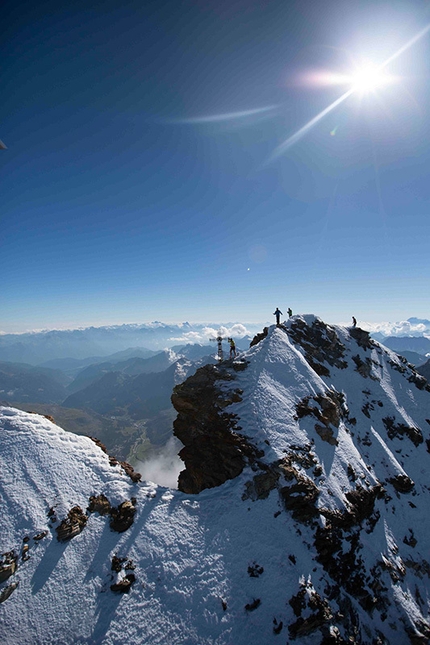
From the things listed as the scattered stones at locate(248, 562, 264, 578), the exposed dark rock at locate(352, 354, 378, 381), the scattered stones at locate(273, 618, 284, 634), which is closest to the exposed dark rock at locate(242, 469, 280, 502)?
the scattered stones at locate(248, 562, 264, 578)

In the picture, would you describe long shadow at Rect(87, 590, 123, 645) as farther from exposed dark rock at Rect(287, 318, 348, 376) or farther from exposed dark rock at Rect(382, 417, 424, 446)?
exposed dark rock at Rect(382, 417, 424, 446)

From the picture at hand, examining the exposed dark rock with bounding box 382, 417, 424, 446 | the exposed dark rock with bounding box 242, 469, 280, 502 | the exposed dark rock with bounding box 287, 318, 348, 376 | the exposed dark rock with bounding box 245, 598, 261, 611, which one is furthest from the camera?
the exposed dark rock with bounding box 287, 318, 348, 376

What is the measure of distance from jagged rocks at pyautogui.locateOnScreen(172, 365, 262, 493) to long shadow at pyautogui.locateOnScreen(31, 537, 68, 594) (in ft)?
40.3

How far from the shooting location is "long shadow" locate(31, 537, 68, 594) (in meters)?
14.9

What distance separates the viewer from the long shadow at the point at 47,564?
14.9m

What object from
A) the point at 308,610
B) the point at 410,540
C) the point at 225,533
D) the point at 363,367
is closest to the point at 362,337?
the point at 363,367

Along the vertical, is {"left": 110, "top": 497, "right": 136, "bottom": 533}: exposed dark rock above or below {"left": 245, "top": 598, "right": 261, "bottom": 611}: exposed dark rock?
above

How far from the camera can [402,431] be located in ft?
131

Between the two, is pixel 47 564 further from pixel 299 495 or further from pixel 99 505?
pixel 299 495

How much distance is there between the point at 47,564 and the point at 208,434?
15.5 m

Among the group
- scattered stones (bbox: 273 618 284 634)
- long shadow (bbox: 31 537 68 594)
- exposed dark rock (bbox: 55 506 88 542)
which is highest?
exposed dark rock (bbox: 55 506 88 542)

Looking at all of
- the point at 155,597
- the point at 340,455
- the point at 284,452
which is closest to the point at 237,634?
the point at 155,597

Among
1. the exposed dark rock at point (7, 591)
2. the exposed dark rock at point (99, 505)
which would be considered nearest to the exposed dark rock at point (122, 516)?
the exposed dark rock at point (99, 505)

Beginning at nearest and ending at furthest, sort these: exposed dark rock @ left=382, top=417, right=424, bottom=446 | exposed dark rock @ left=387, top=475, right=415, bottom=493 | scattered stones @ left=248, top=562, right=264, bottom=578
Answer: scattered stones @ left=248, top=562, right=264, bottom=578 → exposed dark rock @ left=387, top=475, right=415, bottom=493 → exposed dark rock @ left=382, top=417, right=424, bottom=446
